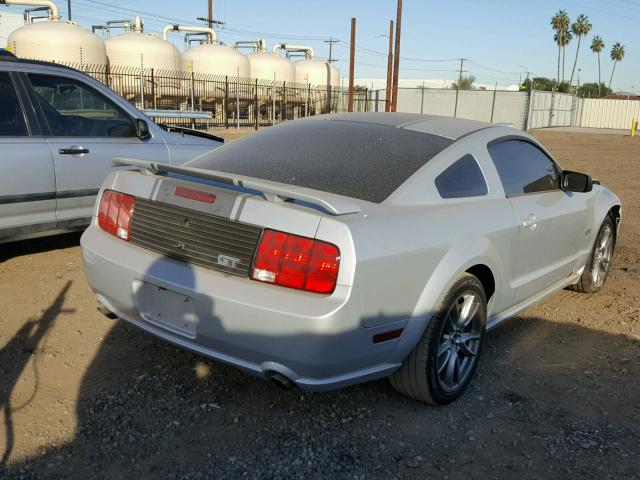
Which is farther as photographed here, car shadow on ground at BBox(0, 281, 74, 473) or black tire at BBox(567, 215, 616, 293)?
black tire at BBox(567, 215, 616, 293)

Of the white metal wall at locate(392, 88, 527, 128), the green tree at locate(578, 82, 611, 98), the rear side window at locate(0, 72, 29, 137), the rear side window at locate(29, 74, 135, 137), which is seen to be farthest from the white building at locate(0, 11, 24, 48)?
the green tree at locate(578, 82, 611, 98)

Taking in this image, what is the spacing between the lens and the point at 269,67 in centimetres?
3584

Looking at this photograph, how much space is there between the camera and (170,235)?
3012mm

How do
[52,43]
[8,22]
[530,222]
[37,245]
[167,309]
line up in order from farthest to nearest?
[8,22] < [52,43] < [37,245] < [530,222] < [167,309]

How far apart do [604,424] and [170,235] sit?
7.90ft

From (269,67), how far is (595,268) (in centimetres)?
3278

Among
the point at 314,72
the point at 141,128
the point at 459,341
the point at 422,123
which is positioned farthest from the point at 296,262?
the point at 314,72

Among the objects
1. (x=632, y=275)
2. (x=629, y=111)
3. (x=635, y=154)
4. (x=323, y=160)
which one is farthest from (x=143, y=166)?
(x=629, y=111)

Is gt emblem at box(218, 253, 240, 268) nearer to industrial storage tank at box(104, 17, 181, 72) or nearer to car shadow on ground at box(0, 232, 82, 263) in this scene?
car shadow on ground at box(0, 232, 82, 263)

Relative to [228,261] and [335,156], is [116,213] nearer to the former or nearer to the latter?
[228,261]

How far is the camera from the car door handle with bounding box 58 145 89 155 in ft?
17.5

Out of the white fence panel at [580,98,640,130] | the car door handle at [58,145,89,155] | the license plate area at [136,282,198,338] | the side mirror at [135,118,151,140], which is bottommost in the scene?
the white fence panel at [580,98,640,130]

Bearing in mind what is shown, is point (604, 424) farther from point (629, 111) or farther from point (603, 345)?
point (629, 111)

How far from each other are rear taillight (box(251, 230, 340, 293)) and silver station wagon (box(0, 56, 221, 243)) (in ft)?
9.55
